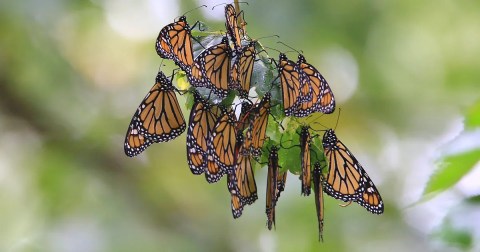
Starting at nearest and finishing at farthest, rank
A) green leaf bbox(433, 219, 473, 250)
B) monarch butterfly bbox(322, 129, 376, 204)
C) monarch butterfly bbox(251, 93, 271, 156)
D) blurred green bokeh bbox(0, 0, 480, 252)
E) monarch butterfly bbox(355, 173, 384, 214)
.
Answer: green leaf bbox(433, 219, 473, 250) → monarch butterfly bbox(251, 93, 271, 156) → monarch butterfly bbox(322, 129, 376, 204) → monarch butterfly bbox(355, 173, 384, 214) → blurred green bokeh bbox(0, 0, 480, 252)

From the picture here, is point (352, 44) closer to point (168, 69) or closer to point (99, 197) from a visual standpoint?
point (168, 69)

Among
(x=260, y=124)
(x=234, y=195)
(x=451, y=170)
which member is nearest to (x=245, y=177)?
(x=234, y=195)

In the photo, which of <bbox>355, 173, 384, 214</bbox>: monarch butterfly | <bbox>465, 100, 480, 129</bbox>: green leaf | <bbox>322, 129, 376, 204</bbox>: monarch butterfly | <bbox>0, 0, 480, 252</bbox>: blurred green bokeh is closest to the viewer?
<bbox>465, 100, 480, 129</bbox>: green leaf

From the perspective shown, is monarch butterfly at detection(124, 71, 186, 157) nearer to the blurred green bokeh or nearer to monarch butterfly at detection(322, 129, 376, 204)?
monarch butterfly at detection(322, 129, 376, 204)

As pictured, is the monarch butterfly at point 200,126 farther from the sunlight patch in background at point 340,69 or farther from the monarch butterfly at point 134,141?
the sunlight patch in background at point 340,69

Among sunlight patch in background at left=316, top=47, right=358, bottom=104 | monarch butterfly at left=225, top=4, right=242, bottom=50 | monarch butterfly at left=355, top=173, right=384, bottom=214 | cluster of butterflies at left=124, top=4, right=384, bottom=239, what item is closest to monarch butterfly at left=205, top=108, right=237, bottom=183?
cluster of butterflies at left=124, top=4, right=384, bottom=239

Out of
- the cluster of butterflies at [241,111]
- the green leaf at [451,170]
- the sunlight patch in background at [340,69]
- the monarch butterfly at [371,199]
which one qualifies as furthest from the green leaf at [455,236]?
the sunlight patch in background at [340,69]

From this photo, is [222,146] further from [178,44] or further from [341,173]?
[341,173]
